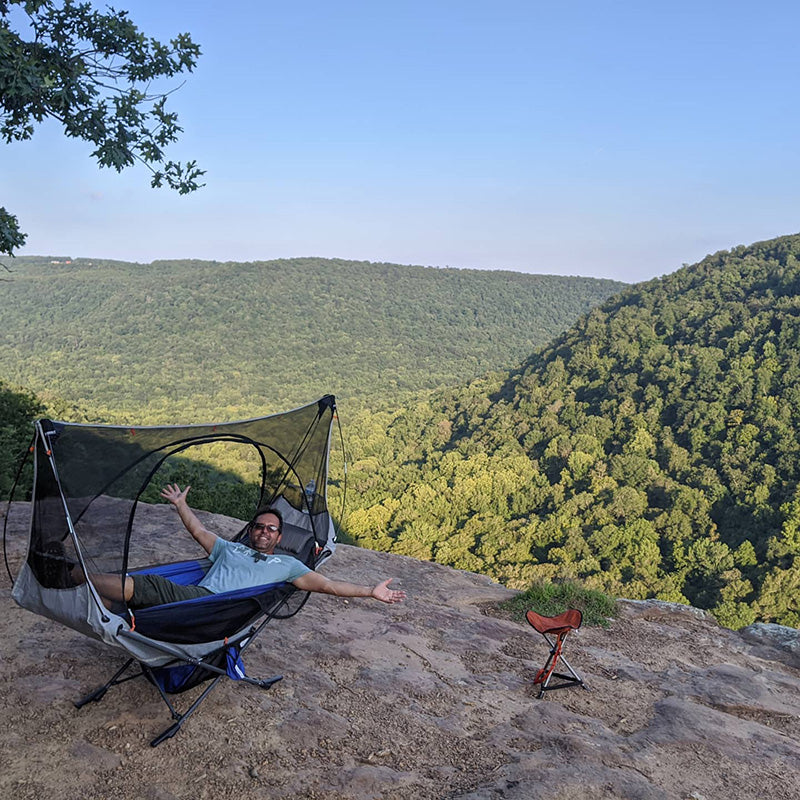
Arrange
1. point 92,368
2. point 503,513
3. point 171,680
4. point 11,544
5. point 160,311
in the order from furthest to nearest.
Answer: point 160,311, point 92,368, point 503,513, point 11,544, point 171,680

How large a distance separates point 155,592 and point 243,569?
1.70ft

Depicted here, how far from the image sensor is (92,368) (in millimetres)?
63562

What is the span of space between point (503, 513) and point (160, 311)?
62.9 meters

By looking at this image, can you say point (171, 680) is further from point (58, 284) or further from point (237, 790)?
point (58, 284)

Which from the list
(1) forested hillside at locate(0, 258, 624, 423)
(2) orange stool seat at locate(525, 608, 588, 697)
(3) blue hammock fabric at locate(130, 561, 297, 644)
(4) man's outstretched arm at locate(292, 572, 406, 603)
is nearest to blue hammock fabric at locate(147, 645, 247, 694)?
(3) blue hammock fabric at locate(130, 561, 297, 644)

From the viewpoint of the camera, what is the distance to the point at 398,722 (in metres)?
3.28

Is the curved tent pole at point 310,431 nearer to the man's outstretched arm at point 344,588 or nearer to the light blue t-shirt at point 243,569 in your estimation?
the light blue t-shirt at point 243,569

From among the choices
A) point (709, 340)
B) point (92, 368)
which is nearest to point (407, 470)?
point (709, 340)

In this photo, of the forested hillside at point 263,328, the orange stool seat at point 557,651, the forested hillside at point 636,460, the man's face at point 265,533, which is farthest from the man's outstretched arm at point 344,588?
the forested hillside at point 263,328

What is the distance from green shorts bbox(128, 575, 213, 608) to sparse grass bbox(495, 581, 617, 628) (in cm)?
317

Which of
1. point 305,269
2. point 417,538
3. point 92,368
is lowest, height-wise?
point 417,538

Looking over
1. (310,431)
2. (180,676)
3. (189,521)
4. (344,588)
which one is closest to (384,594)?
(344,588)

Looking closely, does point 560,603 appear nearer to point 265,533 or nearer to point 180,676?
point 265,533

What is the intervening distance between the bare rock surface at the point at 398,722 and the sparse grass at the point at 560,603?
60cm
